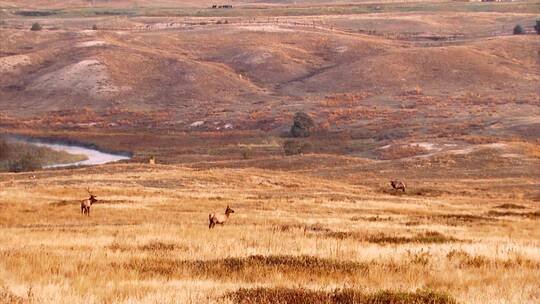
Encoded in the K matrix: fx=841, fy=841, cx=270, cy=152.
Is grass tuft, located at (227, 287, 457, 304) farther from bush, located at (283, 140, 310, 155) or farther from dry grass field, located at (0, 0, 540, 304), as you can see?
bush, located at (283, 140, 310, 155)

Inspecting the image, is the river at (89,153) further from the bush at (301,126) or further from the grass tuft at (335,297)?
the grass tuft at (335,297)

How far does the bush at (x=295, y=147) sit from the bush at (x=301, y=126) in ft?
22.6

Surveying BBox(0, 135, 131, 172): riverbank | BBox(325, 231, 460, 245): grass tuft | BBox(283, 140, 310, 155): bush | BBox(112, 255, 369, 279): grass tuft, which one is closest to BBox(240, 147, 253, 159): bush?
BBox(283, 140, 310, 155): bush

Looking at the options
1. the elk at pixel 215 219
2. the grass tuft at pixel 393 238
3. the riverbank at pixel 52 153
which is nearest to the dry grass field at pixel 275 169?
the grass tuft at pixel 393 238

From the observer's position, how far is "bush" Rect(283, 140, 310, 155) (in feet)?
313

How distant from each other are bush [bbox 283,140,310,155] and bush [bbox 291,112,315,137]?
688 cm

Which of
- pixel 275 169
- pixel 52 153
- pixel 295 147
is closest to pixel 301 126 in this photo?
pixel 295 147

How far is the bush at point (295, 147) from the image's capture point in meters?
95.4

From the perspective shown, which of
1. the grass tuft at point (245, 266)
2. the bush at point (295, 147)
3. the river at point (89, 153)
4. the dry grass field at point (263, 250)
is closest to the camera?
the dry grass field at point (263, 250)

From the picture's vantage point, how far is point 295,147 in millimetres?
97062

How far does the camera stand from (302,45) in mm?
175625

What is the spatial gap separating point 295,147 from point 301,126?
12127 mm

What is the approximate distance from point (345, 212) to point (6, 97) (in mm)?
120325

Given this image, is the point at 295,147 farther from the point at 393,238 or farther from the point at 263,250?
the point at 263,250
